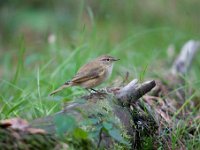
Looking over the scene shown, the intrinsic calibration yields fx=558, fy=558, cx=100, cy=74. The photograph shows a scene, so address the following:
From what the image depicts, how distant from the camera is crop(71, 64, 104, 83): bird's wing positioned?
4.68m

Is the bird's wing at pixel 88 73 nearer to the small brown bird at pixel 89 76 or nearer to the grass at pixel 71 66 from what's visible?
the small brown bird at pixel 89 76

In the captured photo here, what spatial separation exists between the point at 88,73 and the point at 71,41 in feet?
13.6

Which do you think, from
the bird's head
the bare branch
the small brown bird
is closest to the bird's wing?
the small brown bird

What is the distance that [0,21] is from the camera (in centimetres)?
1227

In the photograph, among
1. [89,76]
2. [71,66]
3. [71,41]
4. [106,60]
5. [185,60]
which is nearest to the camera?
[89,76]

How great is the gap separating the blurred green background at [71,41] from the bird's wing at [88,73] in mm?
219

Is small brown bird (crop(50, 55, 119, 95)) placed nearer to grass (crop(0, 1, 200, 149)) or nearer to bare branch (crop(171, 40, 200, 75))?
grass (crop(0, 1, 200, 149))

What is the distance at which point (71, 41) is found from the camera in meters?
8.82

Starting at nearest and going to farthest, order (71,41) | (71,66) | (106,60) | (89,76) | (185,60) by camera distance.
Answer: (89,76), (106,60), (71,66), (185,60), (71,41)

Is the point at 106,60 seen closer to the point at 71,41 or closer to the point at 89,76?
the point at 89,76

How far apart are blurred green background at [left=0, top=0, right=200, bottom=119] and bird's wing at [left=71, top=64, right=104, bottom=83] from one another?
0.22m

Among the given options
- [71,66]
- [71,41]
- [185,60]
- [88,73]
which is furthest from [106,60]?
[71,41]

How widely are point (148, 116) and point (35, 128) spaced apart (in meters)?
1.34

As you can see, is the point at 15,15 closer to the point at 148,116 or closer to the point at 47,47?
the point at 47,47
